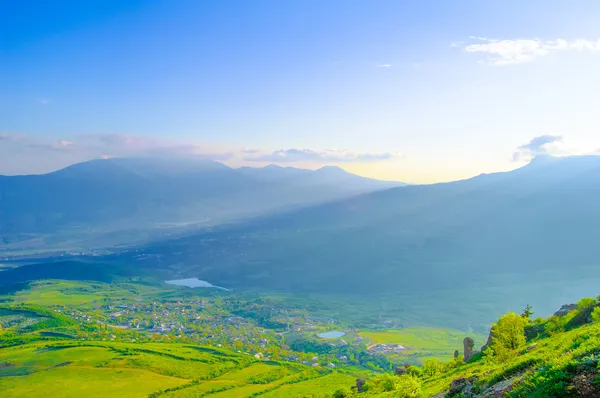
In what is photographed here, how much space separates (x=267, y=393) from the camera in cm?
9544

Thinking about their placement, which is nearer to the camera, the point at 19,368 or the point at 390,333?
the point at 19,368

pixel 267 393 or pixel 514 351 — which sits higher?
pixel 514 351

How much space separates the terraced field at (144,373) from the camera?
319 feet

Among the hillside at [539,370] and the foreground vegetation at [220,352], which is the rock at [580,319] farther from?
the foreground vegetation at [220,352]

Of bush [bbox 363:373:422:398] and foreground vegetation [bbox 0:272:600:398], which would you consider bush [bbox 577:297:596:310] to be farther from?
bush [bbox 363:373:422:398]

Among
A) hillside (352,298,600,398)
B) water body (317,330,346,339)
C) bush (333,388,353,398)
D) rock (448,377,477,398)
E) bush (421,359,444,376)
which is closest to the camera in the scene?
hillside (352,298,600,398)

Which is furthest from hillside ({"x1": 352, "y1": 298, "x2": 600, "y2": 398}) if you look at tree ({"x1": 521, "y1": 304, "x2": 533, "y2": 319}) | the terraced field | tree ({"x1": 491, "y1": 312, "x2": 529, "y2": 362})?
the terraced field

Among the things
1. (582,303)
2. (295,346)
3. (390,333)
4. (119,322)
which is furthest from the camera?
(119,322)

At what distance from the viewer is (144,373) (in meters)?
112

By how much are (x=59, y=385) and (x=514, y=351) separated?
111 metres

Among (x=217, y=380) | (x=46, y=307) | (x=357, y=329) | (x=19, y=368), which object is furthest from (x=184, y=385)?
(x=46, y=307)

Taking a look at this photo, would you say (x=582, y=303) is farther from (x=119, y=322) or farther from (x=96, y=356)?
(x=119, y=322)

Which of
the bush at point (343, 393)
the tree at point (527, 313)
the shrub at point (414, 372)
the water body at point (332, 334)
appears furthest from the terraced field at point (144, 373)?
the tree at point (527, 313)

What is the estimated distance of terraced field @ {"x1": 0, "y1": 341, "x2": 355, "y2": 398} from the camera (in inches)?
3834
